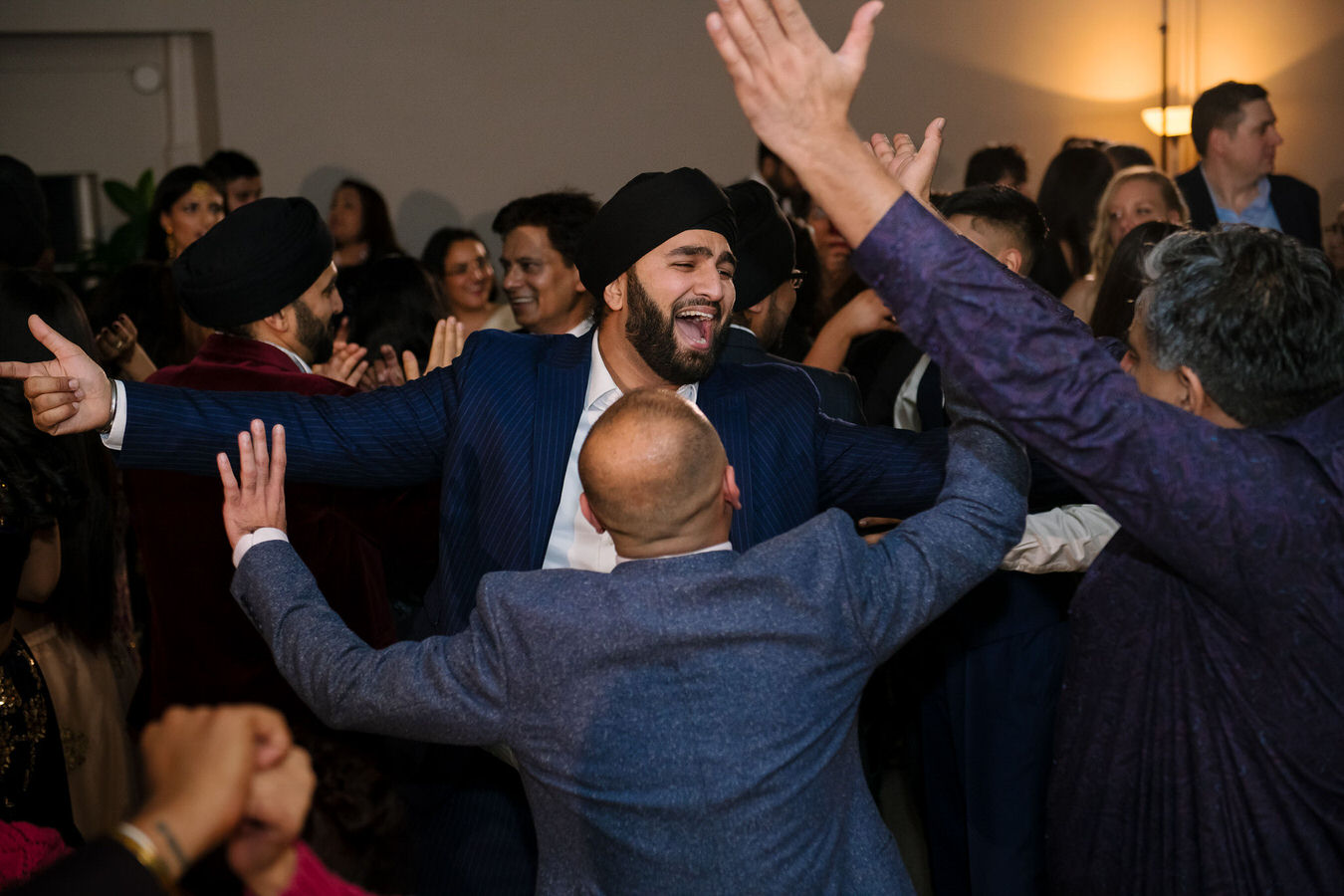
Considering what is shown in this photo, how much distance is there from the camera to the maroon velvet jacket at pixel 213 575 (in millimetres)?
2525

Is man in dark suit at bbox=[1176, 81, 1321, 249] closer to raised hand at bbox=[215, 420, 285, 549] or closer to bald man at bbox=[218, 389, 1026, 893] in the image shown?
bald man at bbox=[218, 389, 1026, 893]

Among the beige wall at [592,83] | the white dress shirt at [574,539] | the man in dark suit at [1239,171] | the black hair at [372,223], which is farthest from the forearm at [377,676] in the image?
the beige wall at [592,83]

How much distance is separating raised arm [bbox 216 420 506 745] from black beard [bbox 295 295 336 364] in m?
1.17

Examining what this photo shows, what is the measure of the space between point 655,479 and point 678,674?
0.72 feet

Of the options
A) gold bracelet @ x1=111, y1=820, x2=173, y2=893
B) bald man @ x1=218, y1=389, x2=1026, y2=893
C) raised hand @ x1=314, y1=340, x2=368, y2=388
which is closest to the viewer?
gold bracelet @ x1=111, y1=820, x2=173, y2=893

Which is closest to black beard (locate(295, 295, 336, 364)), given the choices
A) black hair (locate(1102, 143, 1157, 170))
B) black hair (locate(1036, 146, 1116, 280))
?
black hair (locate(1036, 146, 1116, 280))

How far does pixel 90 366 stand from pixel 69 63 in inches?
214

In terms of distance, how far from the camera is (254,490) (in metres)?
1.81

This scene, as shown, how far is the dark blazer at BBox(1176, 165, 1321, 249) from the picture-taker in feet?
16.5

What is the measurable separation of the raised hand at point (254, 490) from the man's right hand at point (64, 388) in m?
0.35

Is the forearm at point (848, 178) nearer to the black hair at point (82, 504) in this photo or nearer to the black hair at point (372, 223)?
the black hair at point (82, 504)

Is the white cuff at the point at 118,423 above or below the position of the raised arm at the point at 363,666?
above

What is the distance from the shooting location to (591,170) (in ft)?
23.4

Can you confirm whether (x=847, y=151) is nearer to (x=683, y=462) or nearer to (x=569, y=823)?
(x=683, y=462)
